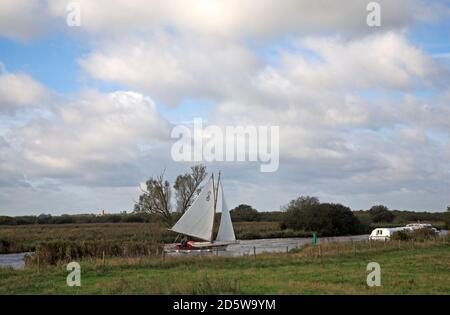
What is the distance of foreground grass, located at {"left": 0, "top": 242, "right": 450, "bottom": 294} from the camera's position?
19.2 meters

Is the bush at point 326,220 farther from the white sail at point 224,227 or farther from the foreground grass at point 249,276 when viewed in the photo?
the foreground grass at point 249,276

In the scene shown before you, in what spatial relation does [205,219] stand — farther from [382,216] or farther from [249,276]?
[382,216]

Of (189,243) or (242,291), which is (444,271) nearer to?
(242,291)

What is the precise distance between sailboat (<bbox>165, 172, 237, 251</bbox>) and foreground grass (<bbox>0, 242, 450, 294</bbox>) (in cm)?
1971

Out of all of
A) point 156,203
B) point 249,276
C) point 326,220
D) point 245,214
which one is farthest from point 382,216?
point 249,276

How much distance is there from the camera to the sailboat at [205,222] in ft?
176

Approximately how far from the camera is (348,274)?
2441 cm

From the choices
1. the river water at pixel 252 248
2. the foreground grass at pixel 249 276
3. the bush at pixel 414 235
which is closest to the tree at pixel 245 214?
the river water at pixel 252 248

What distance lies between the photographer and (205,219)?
5638 cm

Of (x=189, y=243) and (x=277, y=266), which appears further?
(x=189, y=243)

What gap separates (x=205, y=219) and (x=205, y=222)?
1.07 feet

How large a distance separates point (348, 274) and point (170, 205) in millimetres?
55049

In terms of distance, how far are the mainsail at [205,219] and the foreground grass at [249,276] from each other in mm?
20268
